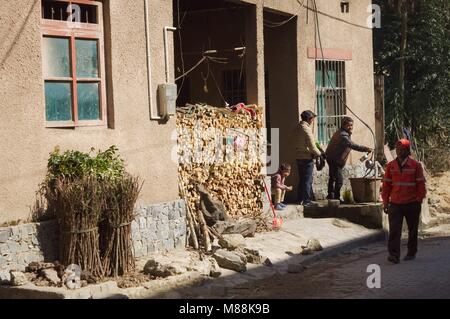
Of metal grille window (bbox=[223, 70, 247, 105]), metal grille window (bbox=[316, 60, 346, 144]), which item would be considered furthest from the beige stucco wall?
metal grille window (bbox=[316, 60, 346, 144])

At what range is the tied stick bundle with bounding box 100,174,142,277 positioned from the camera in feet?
32.3

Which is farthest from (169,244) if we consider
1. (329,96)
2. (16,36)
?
(329,96)

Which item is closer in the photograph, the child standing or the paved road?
the paved road

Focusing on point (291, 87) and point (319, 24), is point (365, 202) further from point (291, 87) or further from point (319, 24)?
point (319, 24)

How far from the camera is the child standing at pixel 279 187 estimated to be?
49.3ft

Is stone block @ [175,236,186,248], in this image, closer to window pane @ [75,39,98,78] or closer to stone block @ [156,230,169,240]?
stone block @ [156,230,169,240]

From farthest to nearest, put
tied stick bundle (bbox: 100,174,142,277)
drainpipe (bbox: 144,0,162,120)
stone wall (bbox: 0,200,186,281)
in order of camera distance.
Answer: drainpipe (bbox: 144,0,162,120)
tied stick bundle (bbox: 100,174,142,277)
stone wall (bbox: 0,200,186,281)

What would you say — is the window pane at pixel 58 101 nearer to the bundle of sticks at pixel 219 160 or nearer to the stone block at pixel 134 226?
the stone block at pixel 134 226

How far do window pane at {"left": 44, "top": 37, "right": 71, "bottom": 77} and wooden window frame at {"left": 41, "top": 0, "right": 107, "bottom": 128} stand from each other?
0.05 metres

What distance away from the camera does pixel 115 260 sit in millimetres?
9891

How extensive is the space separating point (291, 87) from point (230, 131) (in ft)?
10.4

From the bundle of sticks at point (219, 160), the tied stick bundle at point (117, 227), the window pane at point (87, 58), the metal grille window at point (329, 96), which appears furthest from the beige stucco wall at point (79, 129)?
the metal grille window at point (329, 96)

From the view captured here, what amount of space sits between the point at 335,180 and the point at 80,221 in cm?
736

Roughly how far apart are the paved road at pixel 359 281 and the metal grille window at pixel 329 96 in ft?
17.5
